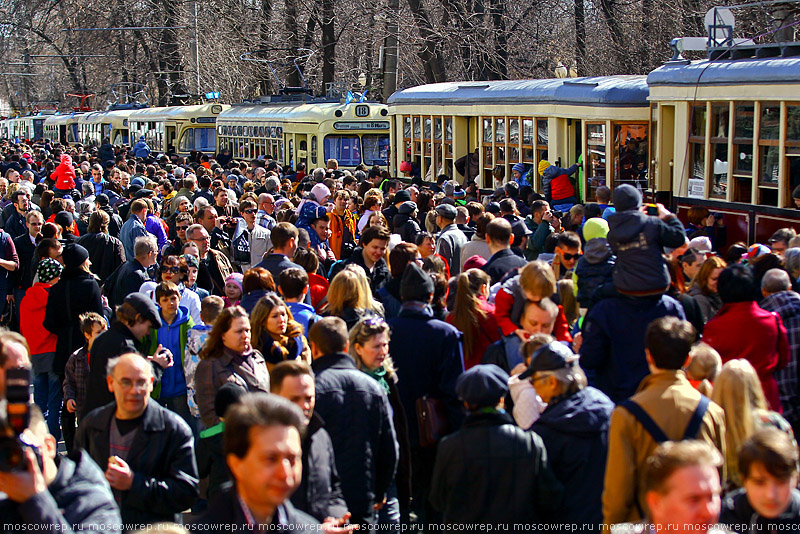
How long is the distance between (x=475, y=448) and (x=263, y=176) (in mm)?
14327

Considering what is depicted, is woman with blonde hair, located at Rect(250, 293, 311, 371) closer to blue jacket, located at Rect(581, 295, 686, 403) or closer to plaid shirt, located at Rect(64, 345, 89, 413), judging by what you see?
plaid shirt, located at Rect(64, 345, 89, 413)

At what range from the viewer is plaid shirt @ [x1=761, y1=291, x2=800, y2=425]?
6262 millimetres

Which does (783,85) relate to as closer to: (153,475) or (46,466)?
(153,475)

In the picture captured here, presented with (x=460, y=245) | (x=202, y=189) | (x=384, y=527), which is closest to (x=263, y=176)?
(x=202, y=189)

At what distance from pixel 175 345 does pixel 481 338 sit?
1.94 metres

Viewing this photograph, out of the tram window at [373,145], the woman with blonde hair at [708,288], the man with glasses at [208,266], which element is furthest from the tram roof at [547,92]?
the woman with blonde hair at [708,288]

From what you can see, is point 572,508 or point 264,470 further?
point 572,508

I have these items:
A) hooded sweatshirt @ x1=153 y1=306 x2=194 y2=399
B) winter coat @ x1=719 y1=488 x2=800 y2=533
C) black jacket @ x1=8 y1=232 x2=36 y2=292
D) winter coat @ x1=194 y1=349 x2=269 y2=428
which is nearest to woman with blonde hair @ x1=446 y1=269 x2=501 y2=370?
winter coat @ x1=194 y1=349 x2=269 y2=428

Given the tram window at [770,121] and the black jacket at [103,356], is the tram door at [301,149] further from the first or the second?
the black jacket at [103,356]

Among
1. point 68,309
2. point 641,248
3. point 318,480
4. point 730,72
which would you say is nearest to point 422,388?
point 641,248

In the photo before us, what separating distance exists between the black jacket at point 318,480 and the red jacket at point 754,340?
99.3 inches

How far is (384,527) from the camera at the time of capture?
549 cm

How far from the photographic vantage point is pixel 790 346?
21.1 feet

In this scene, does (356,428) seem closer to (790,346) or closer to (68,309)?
(790,346)
